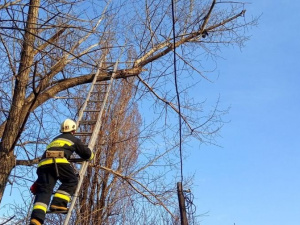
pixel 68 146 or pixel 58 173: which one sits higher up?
pixel 68 146

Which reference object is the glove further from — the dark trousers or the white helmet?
the white helmet

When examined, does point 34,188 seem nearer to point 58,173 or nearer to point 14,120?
point 58,173

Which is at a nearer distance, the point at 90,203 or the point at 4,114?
the point at 4,114

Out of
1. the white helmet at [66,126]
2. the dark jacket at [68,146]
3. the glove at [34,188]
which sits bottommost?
the glove at [34,188]

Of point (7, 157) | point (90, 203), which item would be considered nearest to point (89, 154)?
point (7, 157)

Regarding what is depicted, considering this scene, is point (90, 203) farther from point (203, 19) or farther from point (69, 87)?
point (203, 19)

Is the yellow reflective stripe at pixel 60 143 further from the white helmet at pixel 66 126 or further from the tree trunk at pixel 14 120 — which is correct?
the tree trunk at pixel 14 120

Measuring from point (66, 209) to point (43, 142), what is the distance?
1.65 m

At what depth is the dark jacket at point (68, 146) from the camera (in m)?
5.07

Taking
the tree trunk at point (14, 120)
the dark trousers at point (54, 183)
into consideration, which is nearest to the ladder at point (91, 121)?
the dark trousers at point (54, 183)

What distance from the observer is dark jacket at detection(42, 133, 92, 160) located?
5.07 metres

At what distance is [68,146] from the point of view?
5109 mm

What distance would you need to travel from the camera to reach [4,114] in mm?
5559

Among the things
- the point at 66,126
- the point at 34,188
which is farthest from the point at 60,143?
the point at 34,188
